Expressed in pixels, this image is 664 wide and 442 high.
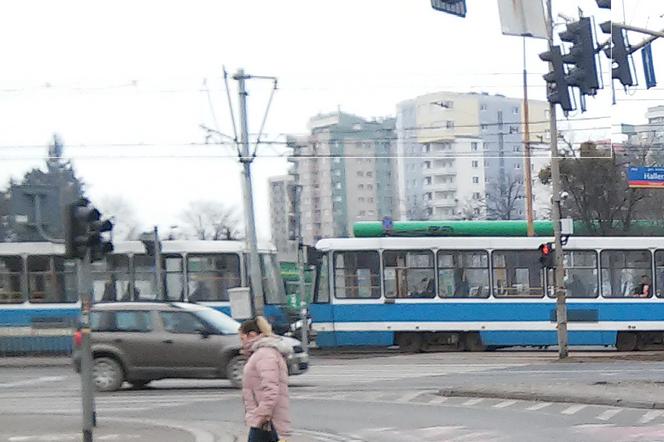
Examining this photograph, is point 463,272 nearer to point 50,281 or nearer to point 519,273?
point 519,273

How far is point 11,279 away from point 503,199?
1690 inches

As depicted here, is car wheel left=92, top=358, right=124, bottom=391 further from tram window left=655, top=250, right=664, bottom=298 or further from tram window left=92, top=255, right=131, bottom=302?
tram window left=655, top=250, right=664, bottom=298

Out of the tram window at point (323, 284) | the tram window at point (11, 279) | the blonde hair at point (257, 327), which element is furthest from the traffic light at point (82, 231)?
the tram window at point (11, 279)

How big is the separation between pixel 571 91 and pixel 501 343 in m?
16.5

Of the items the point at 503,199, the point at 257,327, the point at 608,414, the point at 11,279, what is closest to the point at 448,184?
the point at 503,199

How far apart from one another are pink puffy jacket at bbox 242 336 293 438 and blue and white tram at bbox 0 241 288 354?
25.6 metres

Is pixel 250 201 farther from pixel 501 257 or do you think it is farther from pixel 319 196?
pixel 319 196

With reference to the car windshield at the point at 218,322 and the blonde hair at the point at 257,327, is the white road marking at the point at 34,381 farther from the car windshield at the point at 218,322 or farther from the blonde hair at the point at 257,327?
the blonde hair at the point at 257,327

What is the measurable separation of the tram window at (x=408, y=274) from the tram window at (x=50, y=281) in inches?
348

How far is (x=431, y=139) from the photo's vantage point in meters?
60.6

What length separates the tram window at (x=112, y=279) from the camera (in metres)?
34.7

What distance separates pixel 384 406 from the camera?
62.5 feet

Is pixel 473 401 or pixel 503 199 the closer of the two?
pixel 473 401

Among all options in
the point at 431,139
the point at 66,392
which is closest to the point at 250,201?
the point at 66,392
